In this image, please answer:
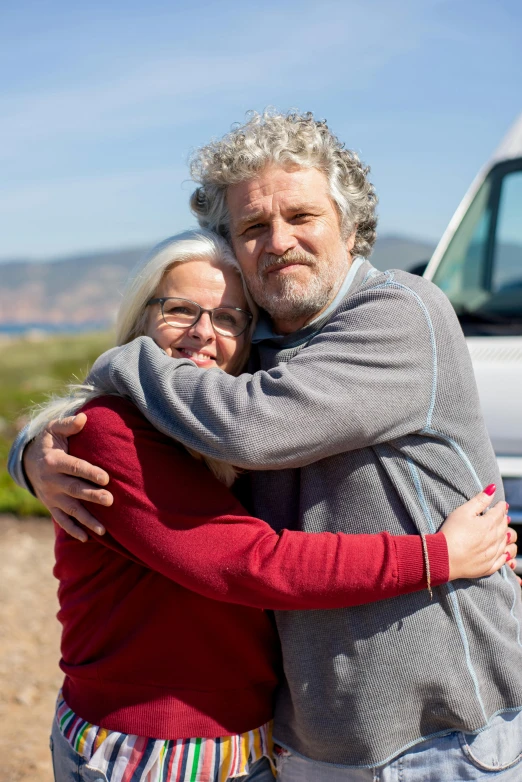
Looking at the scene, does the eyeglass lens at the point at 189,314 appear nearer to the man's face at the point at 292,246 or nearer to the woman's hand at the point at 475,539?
the man's face at the point at 292,246

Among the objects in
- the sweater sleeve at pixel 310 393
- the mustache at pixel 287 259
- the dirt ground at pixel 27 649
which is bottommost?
the dirt ground at pixel 27 649

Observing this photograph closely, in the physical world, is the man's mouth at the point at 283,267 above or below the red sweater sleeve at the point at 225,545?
above

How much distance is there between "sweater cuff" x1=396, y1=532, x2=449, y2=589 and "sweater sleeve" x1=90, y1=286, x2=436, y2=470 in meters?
0.27

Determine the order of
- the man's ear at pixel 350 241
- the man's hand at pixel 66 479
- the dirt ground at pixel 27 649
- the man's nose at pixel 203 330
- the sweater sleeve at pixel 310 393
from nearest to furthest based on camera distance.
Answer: the sweater sleeve at pixel 310 393 → the man's hand at pixel 66 479 → the man's nose at pixel 203 330 → the man's ear at pixel 350 241 → the dirt ground at pixel 27 649

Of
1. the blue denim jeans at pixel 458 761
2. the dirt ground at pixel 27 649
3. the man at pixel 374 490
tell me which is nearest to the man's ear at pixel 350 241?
the man at pixel 374 490

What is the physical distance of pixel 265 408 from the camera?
2.01 meters

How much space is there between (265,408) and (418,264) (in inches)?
129

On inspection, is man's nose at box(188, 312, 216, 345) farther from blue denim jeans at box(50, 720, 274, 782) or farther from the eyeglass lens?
blue denim jeans at box(50, 720, 274, 782)

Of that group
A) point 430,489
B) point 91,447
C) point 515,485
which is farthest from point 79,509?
point 515,485

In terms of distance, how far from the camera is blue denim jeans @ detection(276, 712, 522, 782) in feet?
6.84

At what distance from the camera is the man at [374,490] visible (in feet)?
6.64

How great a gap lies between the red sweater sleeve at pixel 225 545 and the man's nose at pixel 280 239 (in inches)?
27.3

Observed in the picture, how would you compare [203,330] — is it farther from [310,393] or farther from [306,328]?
[310,393]

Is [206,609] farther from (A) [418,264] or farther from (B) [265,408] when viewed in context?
(A) [418,264]
